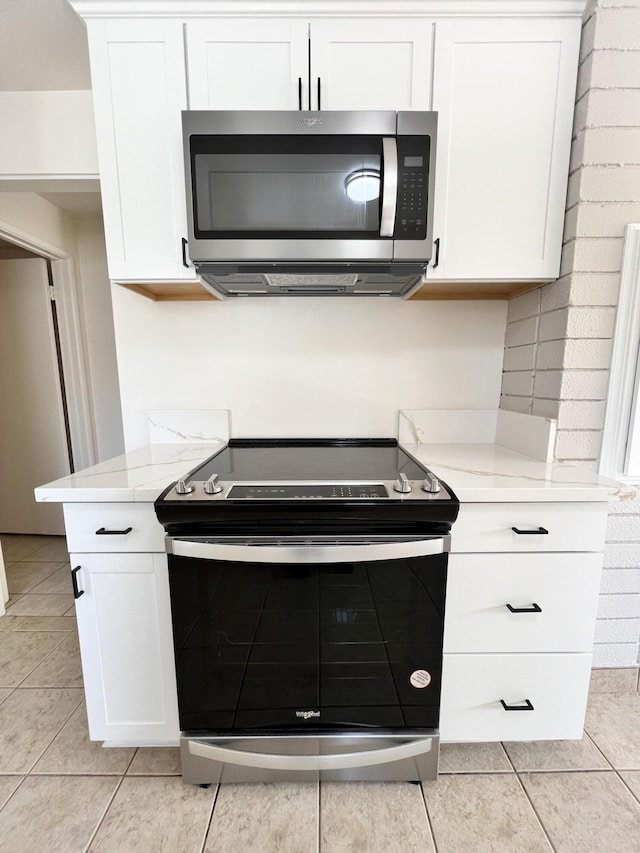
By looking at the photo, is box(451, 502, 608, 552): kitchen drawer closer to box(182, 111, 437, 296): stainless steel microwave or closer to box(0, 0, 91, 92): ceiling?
box(182, 111, 437, 296): stainless steel microwave

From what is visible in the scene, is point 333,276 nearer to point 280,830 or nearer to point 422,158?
point 422,158

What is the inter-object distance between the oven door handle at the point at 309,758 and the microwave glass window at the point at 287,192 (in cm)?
157

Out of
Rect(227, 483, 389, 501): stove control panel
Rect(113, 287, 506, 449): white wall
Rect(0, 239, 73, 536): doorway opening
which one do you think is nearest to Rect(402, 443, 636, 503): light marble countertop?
Rect(227, 483, 389, 501): stove control panel

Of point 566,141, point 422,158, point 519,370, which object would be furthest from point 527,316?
point 422,158

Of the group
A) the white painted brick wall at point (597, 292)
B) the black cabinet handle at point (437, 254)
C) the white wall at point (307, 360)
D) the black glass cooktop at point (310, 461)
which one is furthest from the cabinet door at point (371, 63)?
the black glass cooktop at point (310, 461)

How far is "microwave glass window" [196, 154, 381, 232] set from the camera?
3.90 feet

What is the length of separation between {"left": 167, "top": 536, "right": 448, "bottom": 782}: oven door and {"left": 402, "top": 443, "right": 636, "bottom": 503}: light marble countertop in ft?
0.66

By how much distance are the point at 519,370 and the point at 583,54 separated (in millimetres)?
1034

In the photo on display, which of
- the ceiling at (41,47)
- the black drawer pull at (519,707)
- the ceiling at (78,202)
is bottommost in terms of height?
the black drawer pull at (519,707)

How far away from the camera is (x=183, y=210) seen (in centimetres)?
132

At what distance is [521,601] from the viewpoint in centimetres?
116

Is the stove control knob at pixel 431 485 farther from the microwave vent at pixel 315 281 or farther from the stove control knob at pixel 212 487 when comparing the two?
the microwave vent at pixel 315 281

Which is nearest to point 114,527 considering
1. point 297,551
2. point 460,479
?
point 297,551

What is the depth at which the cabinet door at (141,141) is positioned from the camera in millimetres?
1238
